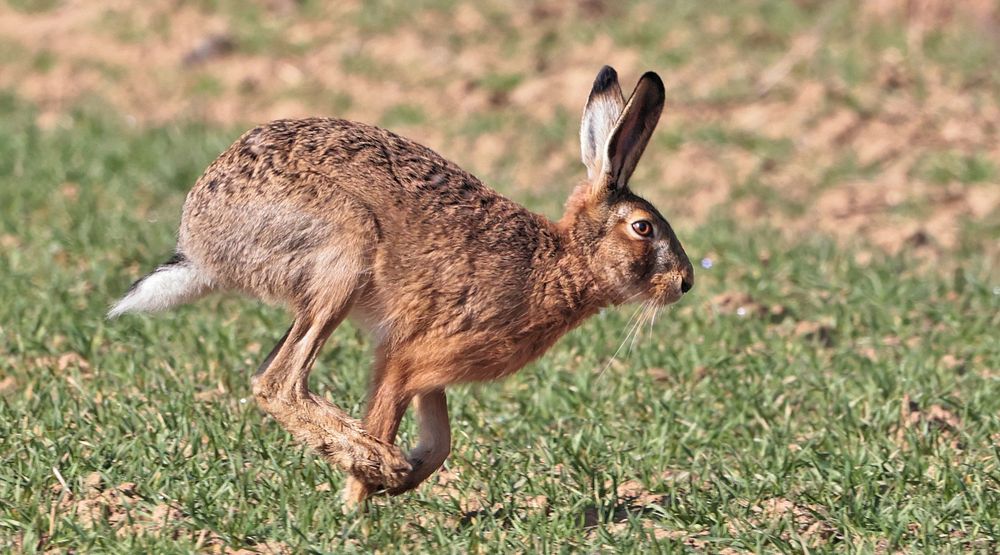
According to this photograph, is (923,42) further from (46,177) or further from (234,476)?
(234,476)

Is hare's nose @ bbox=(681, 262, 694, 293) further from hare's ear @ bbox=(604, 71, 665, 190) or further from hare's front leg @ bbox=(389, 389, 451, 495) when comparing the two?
hare's front leg @ bbox=(389, 389, 451, 495)

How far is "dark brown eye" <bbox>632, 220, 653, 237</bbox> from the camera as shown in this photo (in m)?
5.15

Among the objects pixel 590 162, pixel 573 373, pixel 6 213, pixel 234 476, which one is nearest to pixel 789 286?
pixel 573 373

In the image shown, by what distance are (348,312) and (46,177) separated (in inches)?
166

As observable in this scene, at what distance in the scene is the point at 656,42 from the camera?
35.6 feet

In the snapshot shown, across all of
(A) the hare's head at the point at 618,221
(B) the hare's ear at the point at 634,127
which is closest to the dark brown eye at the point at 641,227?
(A) the hare's head at the point at 618,221

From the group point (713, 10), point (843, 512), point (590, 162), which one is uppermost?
point (713, 10)

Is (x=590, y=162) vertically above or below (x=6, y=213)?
above

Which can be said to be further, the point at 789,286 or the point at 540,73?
the point at 540,73

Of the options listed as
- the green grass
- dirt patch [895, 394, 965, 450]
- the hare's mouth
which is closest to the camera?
the green grass

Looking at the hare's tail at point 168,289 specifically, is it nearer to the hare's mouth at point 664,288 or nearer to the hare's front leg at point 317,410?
the hare's front leg at point 317,410

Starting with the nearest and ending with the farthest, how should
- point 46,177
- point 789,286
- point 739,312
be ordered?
point 739,312 < point 789,286 < point 46,177

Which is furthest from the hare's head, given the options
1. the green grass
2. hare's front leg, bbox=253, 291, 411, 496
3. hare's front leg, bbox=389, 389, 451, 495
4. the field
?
hare's front leg, bbox=253, 291, 411, 496

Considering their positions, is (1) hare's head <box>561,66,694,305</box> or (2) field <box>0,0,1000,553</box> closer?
(2) field <box>0,0,1000,553</box>
